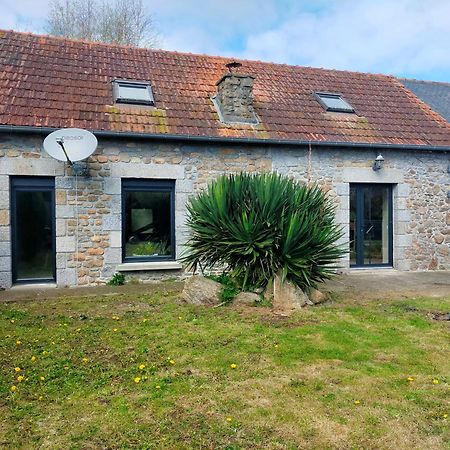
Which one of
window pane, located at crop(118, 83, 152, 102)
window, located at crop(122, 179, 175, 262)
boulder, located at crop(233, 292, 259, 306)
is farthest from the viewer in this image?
window pane, located at crop(118, 83, 152, 102)

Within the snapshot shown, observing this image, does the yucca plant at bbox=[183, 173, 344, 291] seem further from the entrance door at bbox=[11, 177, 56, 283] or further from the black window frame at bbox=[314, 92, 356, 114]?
the black window frame at bbox=[314, 92, 356, 114]

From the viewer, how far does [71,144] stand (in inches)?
300

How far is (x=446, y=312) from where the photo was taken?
6.17 metres

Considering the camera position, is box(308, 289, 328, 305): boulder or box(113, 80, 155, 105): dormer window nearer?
box(308, 289, 328, 305): boulder

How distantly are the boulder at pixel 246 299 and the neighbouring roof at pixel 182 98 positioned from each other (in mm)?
3580

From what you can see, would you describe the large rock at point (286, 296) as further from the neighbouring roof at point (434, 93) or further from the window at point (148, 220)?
the neighbouring roof at point (434, 93)

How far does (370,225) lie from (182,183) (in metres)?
4.55

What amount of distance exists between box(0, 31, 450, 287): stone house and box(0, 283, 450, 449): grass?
8.15 feet

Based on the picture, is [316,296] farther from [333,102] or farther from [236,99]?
[333,102]

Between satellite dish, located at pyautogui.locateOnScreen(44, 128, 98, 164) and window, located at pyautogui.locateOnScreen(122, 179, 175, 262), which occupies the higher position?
satellite dish, located at pyautogui.locateOnScreen(44, 128, 98, 164)

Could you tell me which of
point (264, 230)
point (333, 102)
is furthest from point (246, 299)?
point (333, 102)

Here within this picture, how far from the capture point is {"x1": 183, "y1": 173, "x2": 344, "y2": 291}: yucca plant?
639cm

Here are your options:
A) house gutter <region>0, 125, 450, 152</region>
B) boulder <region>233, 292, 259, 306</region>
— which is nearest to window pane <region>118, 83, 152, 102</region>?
house gutter <region>0, 125, 450, 152</region>

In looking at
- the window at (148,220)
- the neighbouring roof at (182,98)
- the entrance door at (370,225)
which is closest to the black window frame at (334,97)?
the neighbouring roof at (182,98)
